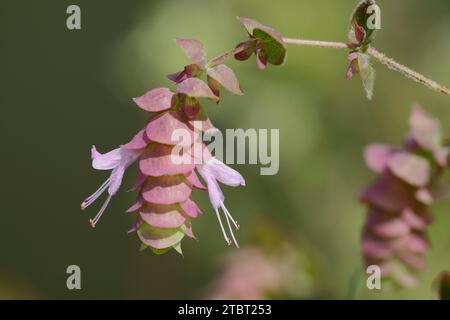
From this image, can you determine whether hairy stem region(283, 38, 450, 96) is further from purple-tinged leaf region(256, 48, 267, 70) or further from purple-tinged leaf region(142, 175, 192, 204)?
purple-tinged leaf region(142, 175, 192, 204)

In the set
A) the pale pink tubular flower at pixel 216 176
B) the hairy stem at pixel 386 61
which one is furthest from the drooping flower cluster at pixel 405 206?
the pale pink tubular flower at pixel 216 176

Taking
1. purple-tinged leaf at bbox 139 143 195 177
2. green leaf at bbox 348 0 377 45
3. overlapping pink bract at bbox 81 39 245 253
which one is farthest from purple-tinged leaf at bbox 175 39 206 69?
green leaf at bbox 348 0 377 45

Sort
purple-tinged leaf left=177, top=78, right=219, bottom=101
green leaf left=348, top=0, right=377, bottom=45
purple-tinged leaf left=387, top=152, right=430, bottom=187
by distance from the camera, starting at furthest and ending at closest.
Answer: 1. purple-tinged leaf left=387, top=152, right=430, bottom=187
2. green leaf left=348, top=0, right=377, bottom=45
3. purple-tinged leaf left=177, top=78, right=219, bottom=101

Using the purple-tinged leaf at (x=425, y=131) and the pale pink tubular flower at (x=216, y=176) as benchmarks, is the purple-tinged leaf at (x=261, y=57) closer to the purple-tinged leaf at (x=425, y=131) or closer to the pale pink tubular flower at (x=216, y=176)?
the pale pink tubular flower at (x=216, y=176)

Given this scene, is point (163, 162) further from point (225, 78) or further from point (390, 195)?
point (390, 195)

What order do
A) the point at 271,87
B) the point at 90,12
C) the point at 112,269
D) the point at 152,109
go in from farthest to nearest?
the point at 112,269, the point at 90,12, the point at 271,87, the point at 152,109

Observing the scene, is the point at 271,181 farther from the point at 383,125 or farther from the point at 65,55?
the point at 65,55

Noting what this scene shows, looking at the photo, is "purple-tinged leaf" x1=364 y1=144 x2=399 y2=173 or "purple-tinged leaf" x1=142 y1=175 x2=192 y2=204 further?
"purple-tinged leaf" x1=364 y1=144 x2=399 y2=173


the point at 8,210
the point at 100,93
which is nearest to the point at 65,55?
the point at 100,93
